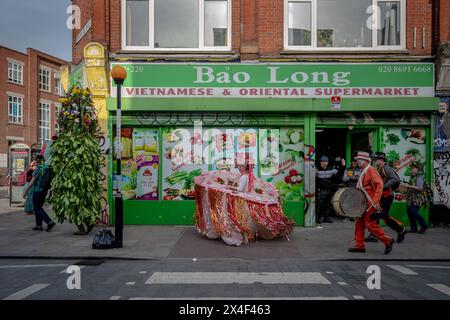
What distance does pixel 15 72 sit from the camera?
38562 millimetres

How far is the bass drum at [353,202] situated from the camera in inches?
312

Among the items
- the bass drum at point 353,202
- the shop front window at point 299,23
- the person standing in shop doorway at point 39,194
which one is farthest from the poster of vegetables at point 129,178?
the bass drum at point 353,202

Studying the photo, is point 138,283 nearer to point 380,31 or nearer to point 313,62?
point 313,62

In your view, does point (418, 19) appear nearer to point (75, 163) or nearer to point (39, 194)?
point (75, 163)

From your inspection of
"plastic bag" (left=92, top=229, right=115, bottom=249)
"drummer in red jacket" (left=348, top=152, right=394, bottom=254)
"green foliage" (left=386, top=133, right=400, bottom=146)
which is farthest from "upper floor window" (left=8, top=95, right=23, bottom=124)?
"drummer in red jacket" (left=348, top=152, right=394, bottom=254)

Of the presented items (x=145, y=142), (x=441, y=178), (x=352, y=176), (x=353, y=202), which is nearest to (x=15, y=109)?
(x=145, y=142)

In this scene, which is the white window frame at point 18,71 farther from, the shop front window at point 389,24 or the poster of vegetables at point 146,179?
the shop front window at point 389,24

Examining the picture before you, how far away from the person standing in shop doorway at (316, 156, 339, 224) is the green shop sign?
2.10 metres

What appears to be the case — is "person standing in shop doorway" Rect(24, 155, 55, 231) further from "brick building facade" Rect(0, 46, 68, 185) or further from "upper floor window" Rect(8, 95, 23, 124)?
"upper floor window" Rect(8, 95, 23, 124)

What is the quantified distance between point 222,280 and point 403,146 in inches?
302

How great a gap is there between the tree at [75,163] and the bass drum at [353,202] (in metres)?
5.68
